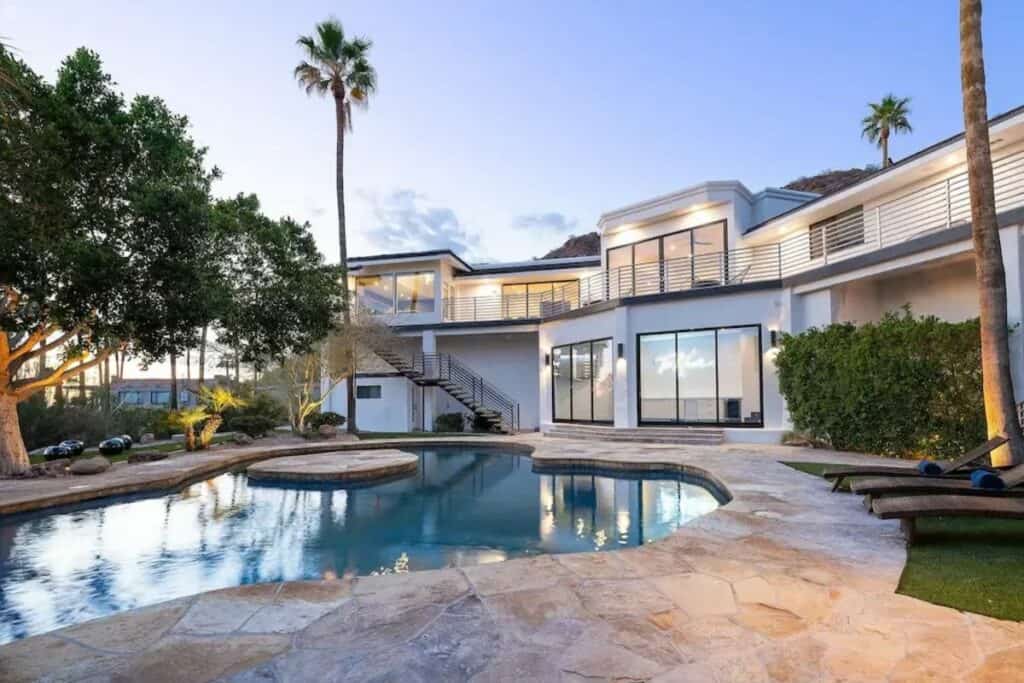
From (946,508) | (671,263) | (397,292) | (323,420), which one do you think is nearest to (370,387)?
(323,420)

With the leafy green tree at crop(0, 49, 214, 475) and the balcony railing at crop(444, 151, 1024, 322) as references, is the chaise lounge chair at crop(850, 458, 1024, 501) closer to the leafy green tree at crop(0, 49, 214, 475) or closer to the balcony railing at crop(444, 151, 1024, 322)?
the balcony railing at crop(444, 151, 1024, 322)

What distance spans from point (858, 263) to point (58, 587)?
1437cm

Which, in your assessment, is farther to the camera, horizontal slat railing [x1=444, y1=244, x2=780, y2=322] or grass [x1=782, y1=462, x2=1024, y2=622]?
horizontal slat railing [x1=444, y1=244, x2=780, y2=322]

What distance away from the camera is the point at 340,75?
→ 66.0ft

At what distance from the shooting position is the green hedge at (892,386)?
32.7 feet

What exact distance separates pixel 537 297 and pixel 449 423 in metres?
6.21

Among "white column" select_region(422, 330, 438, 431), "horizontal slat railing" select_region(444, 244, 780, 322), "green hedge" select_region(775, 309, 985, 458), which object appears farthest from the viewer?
"white column" select_region(422, 330, 438, 431)

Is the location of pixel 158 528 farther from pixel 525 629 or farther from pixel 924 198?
pixel 924 198

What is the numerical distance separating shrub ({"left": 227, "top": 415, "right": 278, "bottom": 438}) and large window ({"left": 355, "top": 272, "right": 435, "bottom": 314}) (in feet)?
19.9

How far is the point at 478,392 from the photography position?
22.1m

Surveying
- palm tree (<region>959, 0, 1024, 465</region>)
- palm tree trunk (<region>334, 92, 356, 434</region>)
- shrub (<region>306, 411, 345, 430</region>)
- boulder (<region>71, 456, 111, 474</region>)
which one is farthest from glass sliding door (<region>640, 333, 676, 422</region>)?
boulder (<region>71, 456, 111, 474</region>)

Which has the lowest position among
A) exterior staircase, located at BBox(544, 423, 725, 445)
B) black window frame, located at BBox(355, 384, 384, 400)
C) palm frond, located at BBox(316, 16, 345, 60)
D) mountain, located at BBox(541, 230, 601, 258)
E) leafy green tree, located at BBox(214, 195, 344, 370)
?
exterior staircase, located at BBox(544, 423, 725, 445)

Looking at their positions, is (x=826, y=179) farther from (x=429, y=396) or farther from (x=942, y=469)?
(x=942, y=469)

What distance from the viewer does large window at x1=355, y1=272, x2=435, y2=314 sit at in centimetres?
2234
